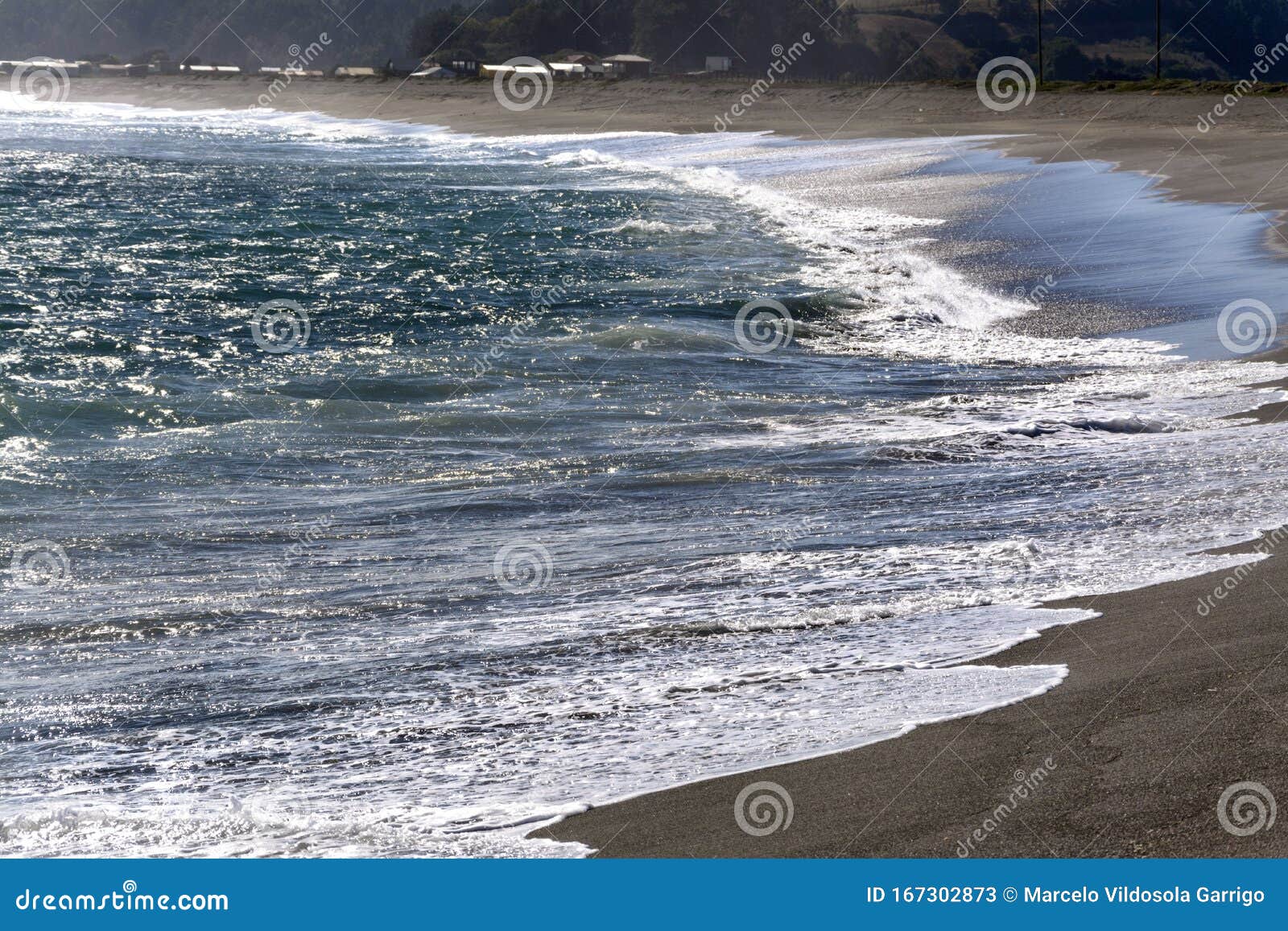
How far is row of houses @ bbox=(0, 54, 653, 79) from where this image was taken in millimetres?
82438

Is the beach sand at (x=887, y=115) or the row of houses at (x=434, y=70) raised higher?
the row of houses at (x=434, y=70)

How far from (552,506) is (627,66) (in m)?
78.8

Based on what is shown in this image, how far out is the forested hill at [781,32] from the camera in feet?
335

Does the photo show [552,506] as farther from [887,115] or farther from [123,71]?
[123,71]

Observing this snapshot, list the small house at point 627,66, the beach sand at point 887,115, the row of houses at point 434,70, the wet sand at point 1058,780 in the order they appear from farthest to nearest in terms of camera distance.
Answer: the row of houses at point 434,70 → the small house at point 627,66 → the beach sand at point 887,115 → the wet sand at point 1058,780

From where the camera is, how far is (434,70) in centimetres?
9212

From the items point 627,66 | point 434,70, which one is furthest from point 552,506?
point 434,70

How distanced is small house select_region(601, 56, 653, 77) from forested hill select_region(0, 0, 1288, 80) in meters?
12.3

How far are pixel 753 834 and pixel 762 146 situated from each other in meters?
38.9

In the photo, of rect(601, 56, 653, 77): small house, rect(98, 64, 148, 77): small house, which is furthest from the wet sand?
rect(98, 64, 148, 77): small house

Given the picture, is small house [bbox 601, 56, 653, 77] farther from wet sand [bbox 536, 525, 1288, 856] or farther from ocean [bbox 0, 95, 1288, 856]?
wet sand [bbox 536, 525, 1288, 856]

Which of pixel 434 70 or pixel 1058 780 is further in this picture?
pixel 434 70

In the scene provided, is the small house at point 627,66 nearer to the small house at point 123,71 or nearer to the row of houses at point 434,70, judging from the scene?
the row of houses at point 434,70

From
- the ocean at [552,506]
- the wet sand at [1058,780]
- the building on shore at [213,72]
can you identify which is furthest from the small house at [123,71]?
the wet sand at [1058,780]
